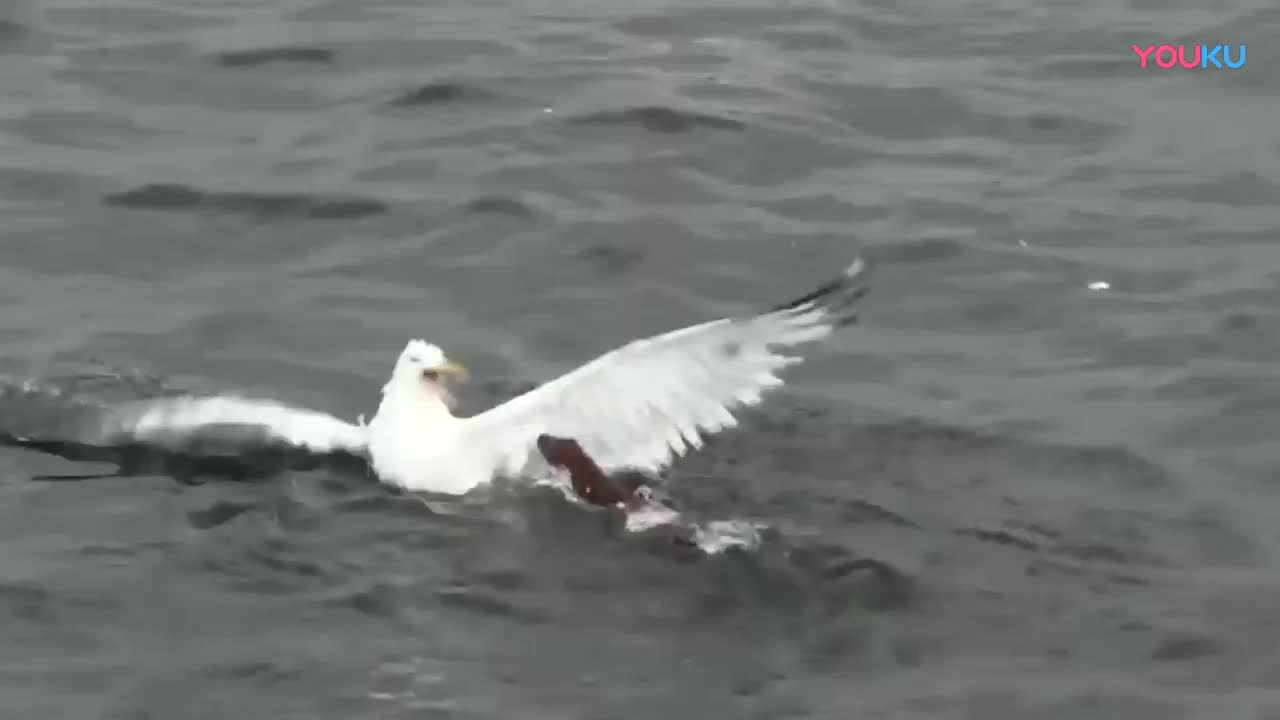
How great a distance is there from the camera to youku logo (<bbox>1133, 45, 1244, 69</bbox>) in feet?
49.5

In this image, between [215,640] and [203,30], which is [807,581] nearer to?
[215,640]

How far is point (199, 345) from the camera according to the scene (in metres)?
10.7

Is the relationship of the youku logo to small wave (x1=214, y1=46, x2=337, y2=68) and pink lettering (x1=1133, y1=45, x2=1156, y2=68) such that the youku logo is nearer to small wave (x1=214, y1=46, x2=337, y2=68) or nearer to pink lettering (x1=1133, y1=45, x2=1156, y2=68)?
pink lettering (x1=1133, y1=45, x2=1156, y2=68)

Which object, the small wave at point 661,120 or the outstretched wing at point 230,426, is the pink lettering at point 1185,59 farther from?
the outstretched wing at point 230,426

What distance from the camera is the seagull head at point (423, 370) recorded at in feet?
29.9

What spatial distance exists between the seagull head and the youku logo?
7.65 meters

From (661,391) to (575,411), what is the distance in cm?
37

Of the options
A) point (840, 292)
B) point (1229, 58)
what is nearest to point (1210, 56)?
point (1229, 58)

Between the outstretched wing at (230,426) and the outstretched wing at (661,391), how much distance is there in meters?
0.63

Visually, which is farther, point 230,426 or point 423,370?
point 230,426

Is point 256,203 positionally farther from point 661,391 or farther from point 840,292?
point 840,292

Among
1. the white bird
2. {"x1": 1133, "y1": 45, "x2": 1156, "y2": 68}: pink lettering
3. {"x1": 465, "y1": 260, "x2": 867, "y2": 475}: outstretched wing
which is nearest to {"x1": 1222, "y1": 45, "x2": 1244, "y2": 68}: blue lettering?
{"x1": 1133, "y1": 45, "x2": 1156, "y2": 68}: pink lettering

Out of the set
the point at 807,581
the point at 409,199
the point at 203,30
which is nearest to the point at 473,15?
the point at 203,30

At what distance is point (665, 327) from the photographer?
1108 cm
